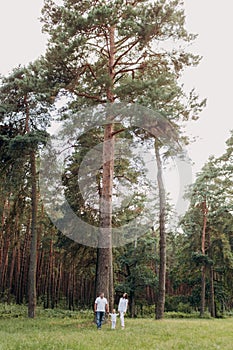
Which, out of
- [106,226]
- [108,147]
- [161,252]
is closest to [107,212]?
[106,226]

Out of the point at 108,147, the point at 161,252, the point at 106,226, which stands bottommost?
the point at 161,252

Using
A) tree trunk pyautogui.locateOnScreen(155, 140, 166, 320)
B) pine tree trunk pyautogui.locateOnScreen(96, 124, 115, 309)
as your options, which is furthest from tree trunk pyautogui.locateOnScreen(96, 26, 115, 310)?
tree trunk pyautogui.locateOnScreen(155, 140, 166, 320)

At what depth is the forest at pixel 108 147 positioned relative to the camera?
1505 cm

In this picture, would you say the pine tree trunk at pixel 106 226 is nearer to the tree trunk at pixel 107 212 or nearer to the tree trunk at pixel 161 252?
the tree trunk at pixel 107 212

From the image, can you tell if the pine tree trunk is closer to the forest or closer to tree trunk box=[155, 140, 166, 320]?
the forest

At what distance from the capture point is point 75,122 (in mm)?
17812

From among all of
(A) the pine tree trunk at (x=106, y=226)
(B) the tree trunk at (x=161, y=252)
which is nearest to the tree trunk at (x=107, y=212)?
(A) the pine tree trunk at (x=106, y=226)

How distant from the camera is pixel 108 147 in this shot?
17.0m

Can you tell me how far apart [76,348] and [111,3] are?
41.2 feet

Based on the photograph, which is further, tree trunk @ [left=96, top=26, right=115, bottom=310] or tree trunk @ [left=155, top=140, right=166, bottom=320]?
tree trunk @ [left=155, top=140, right=166, bottom=320]

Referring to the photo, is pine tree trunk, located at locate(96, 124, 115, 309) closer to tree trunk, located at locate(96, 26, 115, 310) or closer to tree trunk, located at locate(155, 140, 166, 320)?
tree trunk, located at locate(96, 26, 115, 310)

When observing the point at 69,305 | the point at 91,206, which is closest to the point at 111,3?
the point at 91,206

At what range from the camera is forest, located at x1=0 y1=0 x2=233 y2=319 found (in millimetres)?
15055

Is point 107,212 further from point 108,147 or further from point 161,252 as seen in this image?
point 161,252
